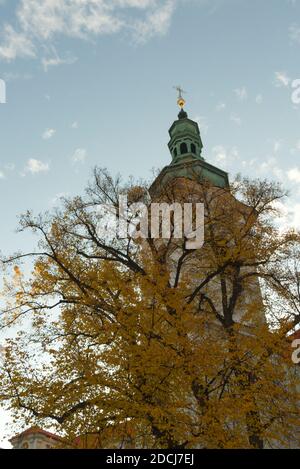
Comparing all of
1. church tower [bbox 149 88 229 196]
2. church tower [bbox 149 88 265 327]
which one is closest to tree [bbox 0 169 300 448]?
church tower [bbox 149 88 265 327]

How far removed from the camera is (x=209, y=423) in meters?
10.2

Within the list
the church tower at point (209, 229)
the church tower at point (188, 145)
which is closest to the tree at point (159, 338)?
the church tower at point (209, 229)

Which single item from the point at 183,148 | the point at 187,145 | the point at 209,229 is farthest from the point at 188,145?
the point at 209,229

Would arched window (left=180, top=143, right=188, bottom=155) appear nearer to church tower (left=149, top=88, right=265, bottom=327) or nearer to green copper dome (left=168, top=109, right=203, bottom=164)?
green copper dome (left=168, top=109, right=203, bottom=164)

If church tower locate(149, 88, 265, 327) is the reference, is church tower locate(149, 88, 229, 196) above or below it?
above

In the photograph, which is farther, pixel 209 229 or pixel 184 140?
pixel 184 140

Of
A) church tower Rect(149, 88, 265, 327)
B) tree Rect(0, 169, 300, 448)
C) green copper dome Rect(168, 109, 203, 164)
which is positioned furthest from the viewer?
green copper dome Rect(168, 109, 203, 164)

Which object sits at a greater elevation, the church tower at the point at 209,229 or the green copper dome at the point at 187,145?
the green copper dome at the point at 187,145

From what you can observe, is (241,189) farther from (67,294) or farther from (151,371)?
(151,371)

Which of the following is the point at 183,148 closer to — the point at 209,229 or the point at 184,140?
the point at 184,140

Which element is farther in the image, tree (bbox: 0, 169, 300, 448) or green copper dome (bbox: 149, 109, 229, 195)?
green copper dome (bbox: 149, 109, 229, 195)

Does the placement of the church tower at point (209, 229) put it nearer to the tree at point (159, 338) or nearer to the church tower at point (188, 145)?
the tree at point (159, 338)

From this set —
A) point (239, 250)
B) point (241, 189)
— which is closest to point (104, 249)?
point (239, 250)
